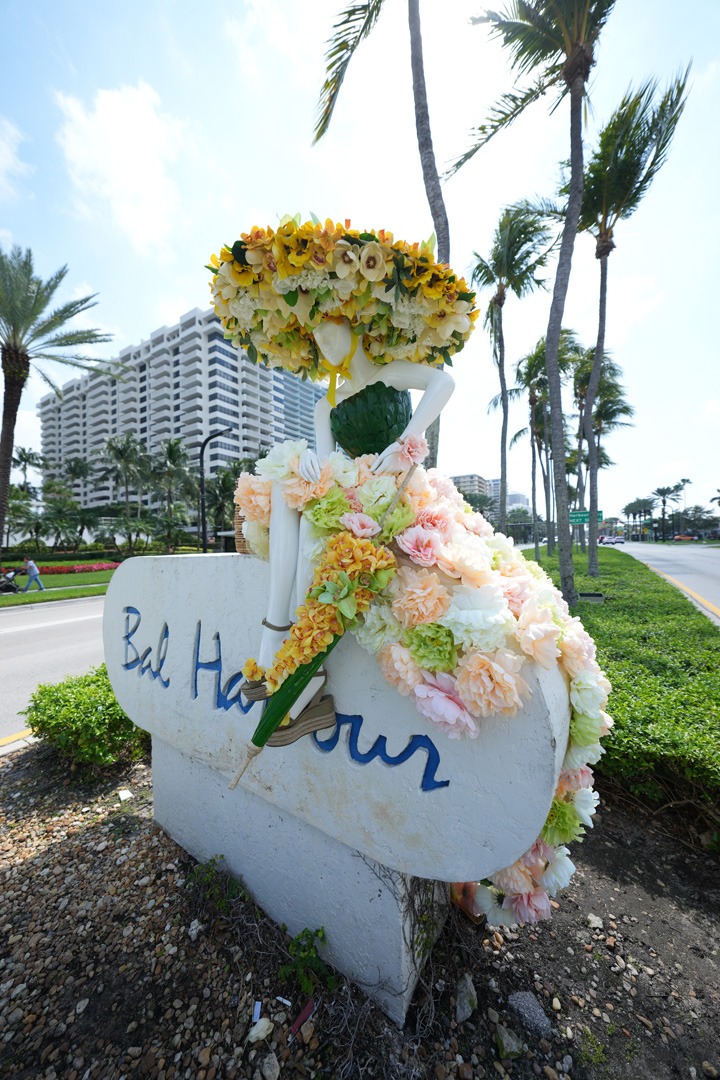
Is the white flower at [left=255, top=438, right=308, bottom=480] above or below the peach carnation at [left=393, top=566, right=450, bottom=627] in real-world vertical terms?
above

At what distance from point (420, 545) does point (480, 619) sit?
0.32 metres

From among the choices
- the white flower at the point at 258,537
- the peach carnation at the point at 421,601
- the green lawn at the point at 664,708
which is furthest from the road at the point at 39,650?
the green lawn at the point at 664,708

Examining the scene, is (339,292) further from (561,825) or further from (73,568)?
(73,568)

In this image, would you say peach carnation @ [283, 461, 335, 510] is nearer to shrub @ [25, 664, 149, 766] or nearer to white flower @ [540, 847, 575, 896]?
white flower @ [540, 847, 575, 896]

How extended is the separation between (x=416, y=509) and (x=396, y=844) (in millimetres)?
1179

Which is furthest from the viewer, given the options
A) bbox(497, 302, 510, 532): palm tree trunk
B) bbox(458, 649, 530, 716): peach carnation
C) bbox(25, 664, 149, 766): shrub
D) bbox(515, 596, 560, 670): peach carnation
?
bbox(497, 302, 510, 532): palm tree trunk

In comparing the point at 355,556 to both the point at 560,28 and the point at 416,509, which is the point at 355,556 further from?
the point at 560,28

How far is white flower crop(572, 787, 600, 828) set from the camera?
5.62 feet

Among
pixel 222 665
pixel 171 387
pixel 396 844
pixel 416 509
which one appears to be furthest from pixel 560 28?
pixel 171 387

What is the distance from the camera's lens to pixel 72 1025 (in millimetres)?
1727

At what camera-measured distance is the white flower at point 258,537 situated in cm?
192

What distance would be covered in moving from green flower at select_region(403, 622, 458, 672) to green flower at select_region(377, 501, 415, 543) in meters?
0.33

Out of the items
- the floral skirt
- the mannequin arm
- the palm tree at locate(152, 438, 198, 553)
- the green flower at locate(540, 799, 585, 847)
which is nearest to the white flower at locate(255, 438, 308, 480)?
the floral skirt

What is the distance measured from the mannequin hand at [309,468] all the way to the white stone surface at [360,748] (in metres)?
0.54
